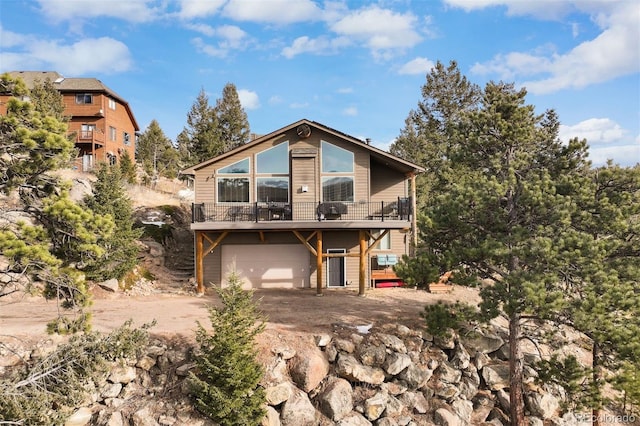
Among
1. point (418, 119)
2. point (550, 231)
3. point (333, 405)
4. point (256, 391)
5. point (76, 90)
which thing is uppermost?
point (76, 90)

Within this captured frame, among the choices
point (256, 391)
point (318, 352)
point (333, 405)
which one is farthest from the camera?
point (318, 352)

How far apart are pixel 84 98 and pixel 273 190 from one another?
25187 mm

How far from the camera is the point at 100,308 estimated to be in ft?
45.3

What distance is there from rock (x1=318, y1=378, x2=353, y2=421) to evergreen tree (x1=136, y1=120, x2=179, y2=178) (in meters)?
33.9

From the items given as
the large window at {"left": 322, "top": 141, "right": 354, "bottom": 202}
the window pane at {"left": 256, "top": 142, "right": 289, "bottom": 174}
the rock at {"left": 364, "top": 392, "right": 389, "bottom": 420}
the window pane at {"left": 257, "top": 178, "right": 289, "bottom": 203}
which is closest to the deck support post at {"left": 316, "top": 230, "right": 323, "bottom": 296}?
the large window at {"left": 322, "top": 141, "right": 354, "bottom": 202}

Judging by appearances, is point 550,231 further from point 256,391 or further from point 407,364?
point 256,391

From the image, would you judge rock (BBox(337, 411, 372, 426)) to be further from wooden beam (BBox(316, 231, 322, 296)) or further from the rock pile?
wooden beam (BBox(316, 231, 322, 296))

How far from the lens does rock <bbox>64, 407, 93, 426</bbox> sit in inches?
349

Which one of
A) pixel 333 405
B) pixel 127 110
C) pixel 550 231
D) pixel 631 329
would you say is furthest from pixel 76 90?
pixel 631 329

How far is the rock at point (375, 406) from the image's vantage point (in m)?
10.1

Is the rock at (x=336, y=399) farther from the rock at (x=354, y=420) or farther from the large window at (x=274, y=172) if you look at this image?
the large window at (x=274, y=172)

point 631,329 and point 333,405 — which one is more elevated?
point 631,329

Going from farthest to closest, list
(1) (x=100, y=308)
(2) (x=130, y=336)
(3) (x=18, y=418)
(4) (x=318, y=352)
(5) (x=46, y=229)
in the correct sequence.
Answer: (1) (x=100, y=308)
(4) (x=318, y=352)
(2) (x=130, y=336)
(5) (x=46, y=229)
(3) (x=18, y=418)

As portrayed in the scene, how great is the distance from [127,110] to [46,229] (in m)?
35.3
